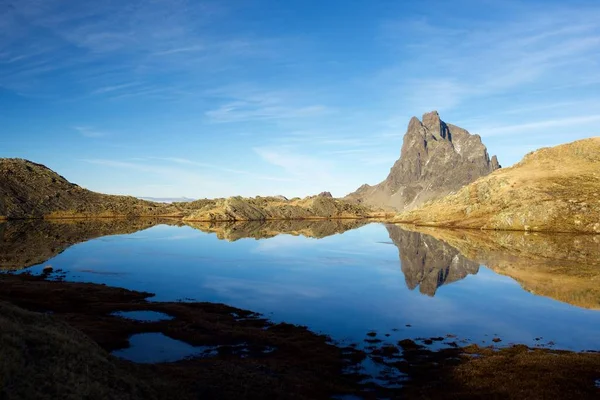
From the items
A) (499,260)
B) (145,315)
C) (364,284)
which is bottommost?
(364,284)

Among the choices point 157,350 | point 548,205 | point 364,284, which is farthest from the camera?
point 548,205

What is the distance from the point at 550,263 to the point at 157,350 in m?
79.2

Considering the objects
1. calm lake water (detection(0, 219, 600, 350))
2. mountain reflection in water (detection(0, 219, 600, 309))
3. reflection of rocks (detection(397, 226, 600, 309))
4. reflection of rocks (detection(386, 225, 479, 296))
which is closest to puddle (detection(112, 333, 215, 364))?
calm lake water (detection(0, 219, 600, 350))

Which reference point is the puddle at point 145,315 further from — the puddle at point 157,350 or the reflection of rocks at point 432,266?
the reflection of rocks at point 432,266

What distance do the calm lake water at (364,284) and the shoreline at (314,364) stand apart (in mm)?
4145

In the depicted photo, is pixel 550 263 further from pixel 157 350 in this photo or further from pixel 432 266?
pixel 157 350

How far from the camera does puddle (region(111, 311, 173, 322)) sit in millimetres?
41938

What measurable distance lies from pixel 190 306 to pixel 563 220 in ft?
523

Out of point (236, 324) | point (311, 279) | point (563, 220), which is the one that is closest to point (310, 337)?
point (236, 324)

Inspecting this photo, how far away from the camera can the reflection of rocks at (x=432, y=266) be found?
67.8 m

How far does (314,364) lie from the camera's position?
2964 cm

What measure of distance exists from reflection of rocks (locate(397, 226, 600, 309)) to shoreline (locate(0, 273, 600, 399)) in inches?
1121

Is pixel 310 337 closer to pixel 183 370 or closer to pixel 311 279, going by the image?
pixel 183 370

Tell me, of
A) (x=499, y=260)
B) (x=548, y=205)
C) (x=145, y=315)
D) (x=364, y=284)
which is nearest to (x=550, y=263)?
(x=499, y=260)
